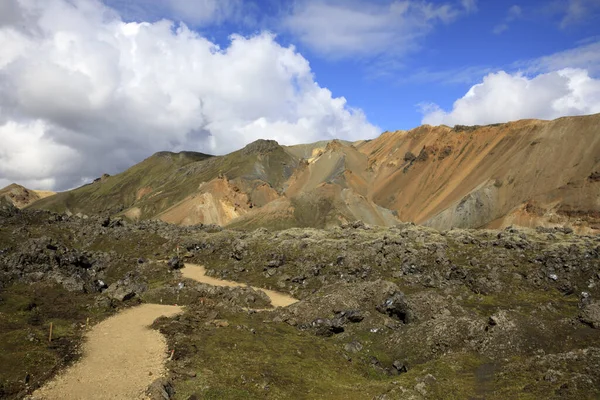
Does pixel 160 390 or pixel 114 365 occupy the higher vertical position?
pixel 114 365

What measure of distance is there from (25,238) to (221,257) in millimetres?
28887

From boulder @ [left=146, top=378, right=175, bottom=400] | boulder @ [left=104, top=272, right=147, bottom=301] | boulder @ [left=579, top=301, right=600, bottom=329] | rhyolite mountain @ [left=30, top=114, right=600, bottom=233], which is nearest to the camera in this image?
boulder @ [left=146, top=378, right=175, bottom=400]

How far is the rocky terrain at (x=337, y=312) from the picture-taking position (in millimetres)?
23891

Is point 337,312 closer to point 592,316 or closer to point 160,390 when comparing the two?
point 160,390

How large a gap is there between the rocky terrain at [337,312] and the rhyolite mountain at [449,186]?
33.6 metres

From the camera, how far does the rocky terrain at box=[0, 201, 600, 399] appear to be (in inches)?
941

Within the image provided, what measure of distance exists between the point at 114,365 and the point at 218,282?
1302 inches

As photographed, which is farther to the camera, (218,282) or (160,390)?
(218,282)

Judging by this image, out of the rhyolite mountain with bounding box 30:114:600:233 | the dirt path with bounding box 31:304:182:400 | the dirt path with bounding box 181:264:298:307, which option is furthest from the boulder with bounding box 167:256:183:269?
the rhyolite mountain with bounding box 30:114:600:233

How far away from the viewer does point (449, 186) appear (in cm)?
13500

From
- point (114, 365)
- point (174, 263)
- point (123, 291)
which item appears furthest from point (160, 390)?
point (174, 263)

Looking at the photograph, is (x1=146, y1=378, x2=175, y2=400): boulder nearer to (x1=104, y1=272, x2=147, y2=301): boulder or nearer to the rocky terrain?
the rocky terrain

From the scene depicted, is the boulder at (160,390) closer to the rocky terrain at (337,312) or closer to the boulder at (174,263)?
the rocky terrain at (337,312)

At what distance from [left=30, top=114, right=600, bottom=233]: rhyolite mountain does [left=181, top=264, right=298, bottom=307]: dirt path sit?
5660 cm
